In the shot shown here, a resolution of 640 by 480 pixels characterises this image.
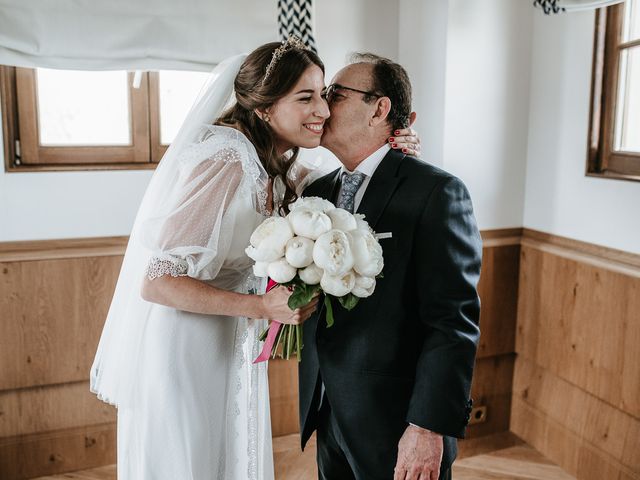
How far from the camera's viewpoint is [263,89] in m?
1.87

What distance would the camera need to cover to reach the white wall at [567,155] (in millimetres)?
2795

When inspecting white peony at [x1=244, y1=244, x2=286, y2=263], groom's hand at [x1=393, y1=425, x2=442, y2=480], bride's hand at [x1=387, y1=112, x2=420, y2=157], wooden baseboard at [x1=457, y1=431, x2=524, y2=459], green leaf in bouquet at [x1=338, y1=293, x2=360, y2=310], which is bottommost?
wooden baseboard at [x1=457, y1=431, x2=524, y2=459]

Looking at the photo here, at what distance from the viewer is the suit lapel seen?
1715mm

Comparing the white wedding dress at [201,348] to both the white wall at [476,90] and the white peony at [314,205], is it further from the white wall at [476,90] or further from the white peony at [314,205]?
the white wall at [476,90]

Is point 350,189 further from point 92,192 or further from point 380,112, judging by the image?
point 92,192

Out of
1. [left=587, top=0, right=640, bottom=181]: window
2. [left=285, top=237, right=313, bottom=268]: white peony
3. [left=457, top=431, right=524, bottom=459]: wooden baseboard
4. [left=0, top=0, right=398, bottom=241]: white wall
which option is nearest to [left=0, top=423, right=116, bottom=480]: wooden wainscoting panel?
[left=0, top=0, right=398, bottom=241]: white wall

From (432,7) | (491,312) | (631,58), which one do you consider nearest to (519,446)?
(491,312)

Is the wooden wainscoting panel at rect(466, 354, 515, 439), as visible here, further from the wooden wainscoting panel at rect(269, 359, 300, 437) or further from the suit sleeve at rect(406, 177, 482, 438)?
the suit sleeve at rect(406, 177, 482, 438)

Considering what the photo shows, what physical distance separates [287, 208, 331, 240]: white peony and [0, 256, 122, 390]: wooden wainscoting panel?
5.76ft

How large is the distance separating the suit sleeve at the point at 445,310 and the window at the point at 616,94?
145 centimetres

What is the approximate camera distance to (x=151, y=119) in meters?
3.12

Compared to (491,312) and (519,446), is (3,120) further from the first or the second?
(519,446)

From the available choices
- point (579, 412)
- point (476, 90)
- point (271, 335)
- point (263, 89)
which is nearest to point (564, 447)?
point (579, 412)

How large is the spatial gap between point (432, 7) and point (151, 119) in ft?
4.93
